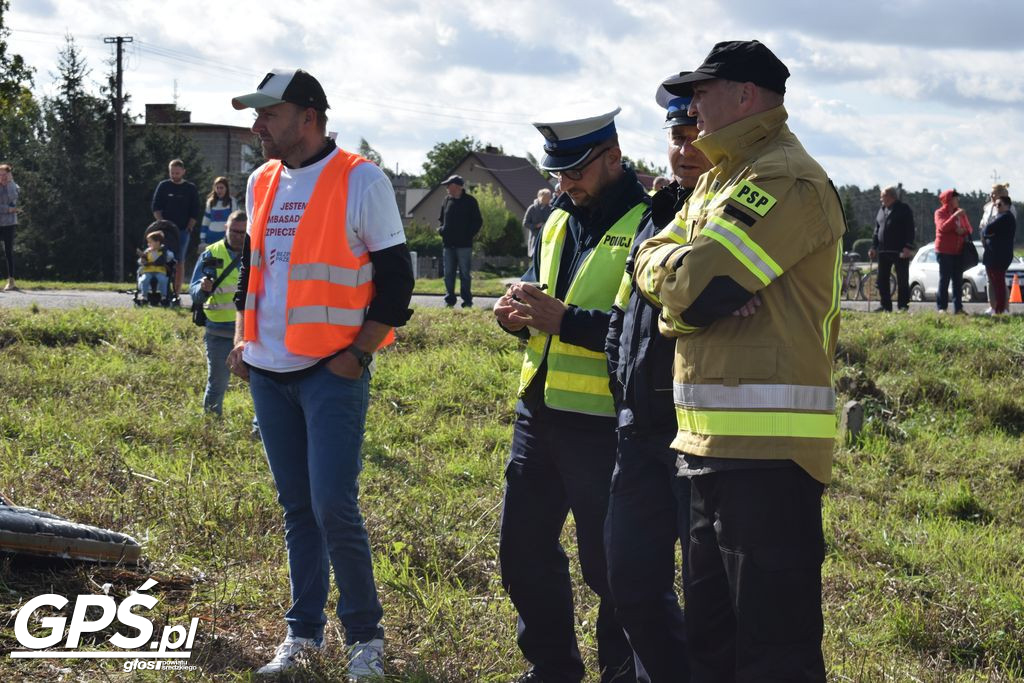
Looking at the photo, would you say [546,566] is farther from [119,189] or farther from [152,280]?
[119,189]

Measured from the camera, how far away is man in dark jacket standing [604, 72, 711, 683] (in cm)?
356

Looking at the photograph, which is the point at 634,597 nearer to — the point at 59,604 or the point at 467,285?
the point at 59,604

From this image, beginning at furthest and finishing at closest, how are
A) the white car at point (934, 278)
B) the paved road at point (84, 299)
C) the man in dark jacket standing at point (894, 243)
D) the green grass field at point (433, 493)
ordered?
the white car at point (934, 278) < the man in dark jacket standing at point (894, 243) < the paved road at point (84, 299) < the green grass field at point (433, 493)

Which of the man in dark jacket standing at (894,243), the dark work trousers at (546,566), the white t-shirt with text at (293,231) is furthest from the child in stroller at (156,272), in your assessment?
the dark work trousers at (546,566)

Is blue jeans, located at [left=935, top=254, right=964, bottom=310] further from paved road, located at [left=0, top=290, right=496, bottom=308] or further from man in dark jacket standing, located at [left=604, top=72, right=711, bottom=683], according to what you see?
man in dark jacket standing, located at [left=604, top=72, right=711, bottom=683]

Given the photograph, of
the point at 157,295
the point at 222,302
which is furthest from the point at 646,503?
the point at 157,295

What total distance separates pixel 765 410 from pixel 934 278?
77.8 feet

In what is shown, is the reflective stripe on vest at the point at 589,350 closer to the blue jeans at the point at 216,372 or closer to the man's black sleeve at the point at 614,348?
the man's black sleeve at the point at 614,348

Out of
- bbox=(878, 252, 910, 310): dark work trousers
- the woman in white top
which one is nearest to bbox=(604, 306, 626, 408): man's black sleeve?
the woman in white top

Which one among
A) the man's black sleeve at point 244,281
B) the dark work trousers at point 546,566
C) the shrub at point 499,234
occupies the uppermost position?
the shrub at point 499,234

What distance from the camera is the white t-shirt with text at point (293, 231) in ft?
14.0

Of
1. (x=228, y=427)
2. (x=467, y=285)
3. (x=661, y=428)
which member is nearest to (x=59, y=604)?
(x=661, y=428)

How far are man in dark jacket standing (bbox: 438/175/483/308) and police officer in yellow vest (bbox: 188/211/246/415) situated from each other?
25.2 ft

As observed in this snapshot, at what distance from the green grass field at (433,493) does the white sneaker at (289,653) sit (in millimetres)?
66
